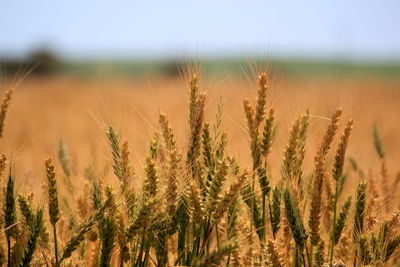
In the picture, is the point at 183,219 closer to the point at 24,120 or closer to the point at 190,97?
the point at 190,97

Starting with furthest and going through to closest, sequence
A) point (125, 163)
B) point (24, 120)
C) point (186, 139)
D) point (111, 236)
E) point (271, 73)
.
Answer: point (24, 120) → point (271, 73) → point (186, 139) → point (125, 163) → point (111, 236)

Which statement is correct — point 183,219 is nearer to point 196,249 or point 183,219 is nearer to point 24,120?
point 196,249

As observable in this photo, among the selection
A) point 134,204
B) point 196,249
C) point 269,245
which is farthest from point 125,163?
point 269,245

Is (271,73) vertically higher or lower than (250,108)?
higher

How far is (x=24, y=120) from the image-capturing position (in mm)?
8875

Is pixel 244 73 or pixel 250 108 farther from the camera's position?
pixel 244 73

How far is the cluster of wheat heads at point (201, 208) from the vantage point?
149 cm

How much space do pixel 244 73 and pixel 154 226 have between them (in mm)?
793

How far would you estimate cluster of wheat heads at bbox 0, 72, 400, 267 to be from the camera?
4.87 feet

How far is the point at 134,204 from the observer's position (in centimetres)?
158

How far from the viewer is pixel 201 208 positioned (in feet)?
4.81

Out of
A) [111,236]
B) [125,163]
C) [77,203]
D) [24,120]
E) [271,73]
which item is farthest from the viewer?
[24,120]

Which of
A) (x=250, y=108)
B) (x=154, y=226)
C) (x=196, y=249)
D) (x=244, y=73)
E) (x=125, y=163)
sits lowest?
(x=196, y=249)

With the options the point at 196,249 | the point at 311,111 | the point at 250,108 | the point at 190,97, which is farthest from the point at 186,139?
the point at 311,111
